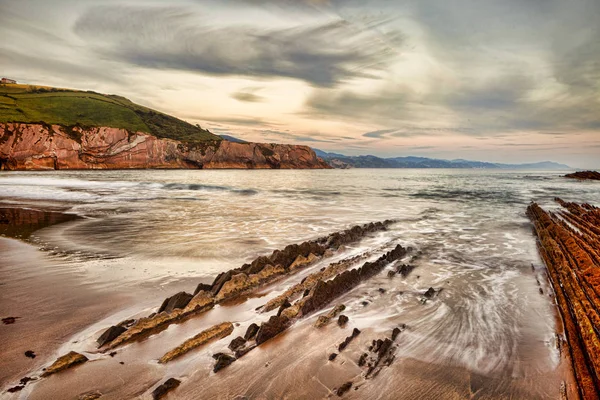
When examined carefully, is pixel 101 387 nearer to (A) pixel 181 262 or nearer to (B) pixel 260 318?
(B) pixel 260 318

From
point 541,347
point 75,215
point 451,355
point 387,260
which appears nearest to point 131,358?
point 451,355

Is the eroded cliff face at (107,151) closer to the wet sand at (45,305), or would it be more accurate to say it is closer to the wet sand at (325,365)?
the wet sand at (45,305)

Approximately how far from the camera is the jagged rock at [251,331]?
16.1 ft

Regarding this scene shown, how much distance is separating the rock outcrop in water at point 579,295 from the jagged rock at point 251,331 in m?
4.34

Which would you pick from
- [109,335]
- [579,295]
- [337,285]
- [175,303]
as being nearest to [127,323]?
[109,335]

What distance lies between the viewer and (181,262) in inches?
363

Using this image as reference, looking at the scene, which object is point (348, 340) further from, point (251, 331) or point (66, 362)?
point (66, 362)

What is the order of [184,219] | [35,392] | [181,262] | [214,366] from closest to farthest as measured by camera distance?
1. [35,392]
2. [214,366]
3. [181,262]
4. [184,219]

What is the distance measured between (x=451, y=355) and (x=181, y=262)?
743cm

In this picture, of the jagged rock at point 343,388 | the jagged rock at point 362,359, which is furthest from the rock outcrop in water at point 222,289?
the jagged rock at point 343,388

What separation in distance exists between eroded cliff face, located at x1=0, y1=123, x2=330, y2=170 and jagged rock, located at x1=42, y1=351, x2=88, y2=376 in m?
99.8

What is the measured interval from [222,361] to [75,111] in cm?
16208

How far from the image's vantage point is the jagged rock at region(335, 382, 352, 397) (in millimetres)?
3703

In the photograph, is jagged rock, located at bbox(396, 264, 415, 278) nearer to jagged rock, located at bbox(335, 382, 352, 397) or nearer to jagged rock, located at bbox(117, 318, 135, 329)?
jagged rock, located at bbox(335, 382, 352, 397)
